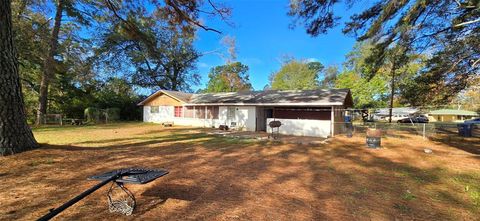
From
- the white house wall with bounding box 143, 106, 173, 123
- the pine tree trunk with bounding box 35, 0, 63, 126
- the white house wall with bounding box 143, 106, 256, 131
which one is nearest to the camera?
the white house wall with bounding box 143, 106, 256, 131

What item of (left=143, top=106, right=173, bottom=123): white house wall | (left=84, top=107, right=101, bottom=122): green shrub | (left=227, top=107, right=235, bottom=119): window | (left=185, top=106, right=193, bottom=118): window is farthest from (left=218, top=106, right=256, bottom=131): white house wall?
(left=84, top=107, right=101, bottom=122): green shrub

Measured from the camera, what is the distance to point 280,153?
28.2ft

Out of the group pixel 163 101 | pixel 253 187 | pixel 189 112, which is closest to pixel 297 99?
pixel 189 112

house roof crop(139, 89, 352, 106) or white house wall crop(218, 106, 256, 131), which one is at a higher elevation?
house roof crop(139, 89, 352, 106)

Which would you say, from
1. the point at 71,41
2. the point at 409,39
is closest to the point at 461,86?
the point at 409,39

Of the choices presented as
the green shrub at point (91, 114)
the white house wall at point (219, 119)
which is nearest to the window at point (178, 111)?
the white house wall at point (219, 119)

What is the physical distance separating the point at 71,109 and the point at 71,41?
668cm

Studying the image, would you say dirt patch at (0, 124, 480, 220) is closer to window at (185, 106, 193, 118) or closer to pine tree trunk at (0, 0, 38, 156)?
pine tree trunk at (0, 0, 38, 156)

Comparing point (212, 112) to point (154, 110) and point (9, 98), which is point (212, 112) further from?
point (9, 98)

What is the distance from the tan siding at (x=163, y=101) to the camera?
872 inches

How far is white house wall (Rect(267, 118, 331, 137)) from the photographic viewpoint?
44.9 feet

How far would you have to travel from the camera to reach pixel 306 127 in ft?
47.1

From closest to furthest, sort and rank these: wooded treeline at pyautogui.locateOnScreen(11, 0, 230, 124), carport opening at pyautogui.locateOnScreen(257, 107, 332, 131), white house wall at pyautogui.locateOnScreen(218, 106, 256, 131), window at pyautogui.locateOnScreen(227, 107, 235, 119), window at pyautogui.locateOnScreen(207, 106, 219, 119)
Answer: wooded treeline at pyautogui.locateOnScreen(11, 0, 230, 124) → carport opening at pyautogui.locateOnScreen(257, 107, 332, 131) → white house wall at pyautogui.locateOnScreen(218, 106, 256, 131) → window at pyautogui.locateOnScreen(227, 107, 235, 119) → window at pyautogui.locateOnScreen(207, 106, 219, 119)

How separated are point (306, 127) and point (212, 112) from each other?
8510 millimetres
